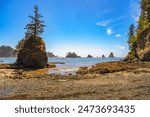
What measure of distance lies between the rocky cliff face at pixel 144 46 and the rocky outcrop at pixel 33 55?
21.0 meters

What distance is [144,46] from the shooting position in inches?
2253

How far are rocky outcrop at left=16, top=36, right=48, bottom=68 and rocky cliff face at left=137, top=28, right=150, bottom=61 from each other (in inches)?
828

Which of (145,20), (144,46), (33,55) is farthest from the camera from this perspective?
(145,20)

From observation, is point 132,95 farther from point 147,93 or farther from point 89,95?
point 89,95

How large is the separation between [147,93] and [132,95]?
45.0 inches

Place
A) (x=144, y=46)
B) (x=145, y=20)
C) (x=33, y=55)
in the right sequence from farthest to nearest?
(x=145, y=20) < (x=144, y=46) < (x=33, y=55)

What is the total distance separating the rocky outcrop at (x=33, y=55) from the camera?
47.9 m

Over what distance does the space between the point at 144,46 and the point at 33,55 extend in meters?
25.3

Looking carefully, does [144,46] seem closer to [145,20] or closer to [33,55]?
[145,20]

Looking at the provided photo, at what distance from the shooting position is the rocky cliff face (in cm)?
5375

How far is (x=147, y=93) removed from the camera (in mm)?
15789

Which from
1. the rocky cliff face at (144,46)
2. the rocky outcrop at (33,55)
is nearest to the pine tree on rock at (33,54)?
the rocky outcrop at (33,55)

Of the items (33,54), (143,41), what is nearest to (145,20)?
(143,41)

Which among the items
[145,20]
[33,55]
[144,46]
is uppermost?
[145,20]
